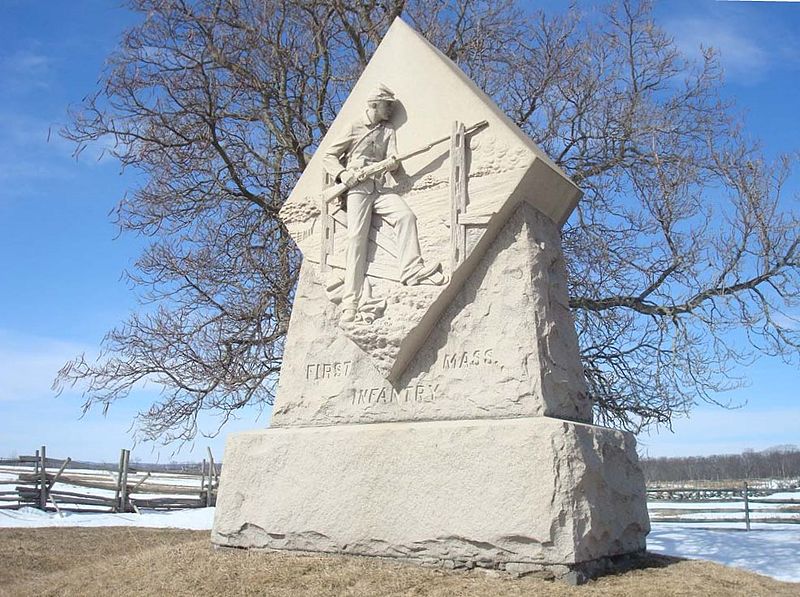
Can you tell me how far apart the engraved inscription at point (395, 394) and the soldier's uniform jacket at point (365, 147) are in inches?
65.9

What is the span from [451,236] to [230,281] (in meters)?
5.90

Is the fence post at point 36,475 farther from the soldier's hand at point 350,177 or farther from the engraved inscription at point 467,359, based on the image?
the engraved inscription at point 467,359

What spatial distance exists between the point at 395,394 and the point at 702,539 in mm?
8635

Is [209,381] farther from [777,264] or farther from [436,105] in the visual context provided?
[777,264]

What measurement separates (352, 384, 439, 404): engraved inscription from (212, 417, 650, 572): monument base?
8.3 inches

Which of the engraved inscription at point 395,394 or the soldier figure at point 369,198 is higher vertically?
the soldier figure at point 369,198

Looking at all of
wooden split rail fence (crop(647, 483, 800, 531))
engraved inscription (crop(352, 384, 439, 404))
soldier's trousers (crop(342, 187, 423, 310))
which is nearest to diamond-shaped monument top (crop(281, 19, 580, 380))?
soldier's trousers (crop(342, 187, 423, 310))

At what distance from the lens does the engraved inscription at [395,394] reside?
239 inches

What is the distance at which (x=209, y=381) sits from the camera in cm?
1106

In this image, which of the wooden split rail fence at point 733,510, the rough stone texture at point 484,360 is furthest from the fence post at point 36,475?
the wooden split rail fence at point 733,510

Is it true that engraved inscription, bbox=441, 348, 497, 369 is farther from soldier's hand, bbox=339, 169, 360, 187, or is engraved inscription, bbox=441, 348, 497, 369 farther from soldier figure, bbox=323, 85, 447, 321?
soldier's hand, bbox=339, 169, 360, 187

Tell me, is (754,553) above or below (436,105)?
below

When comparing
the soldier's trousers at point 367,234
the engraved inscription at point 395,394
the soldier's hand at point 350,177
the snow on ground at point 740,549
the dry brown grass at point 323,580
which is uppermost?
the soldier's hand at point 350,177

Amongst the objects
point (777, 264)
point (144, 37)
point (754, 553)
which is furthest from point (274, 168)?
point (754, 553)
